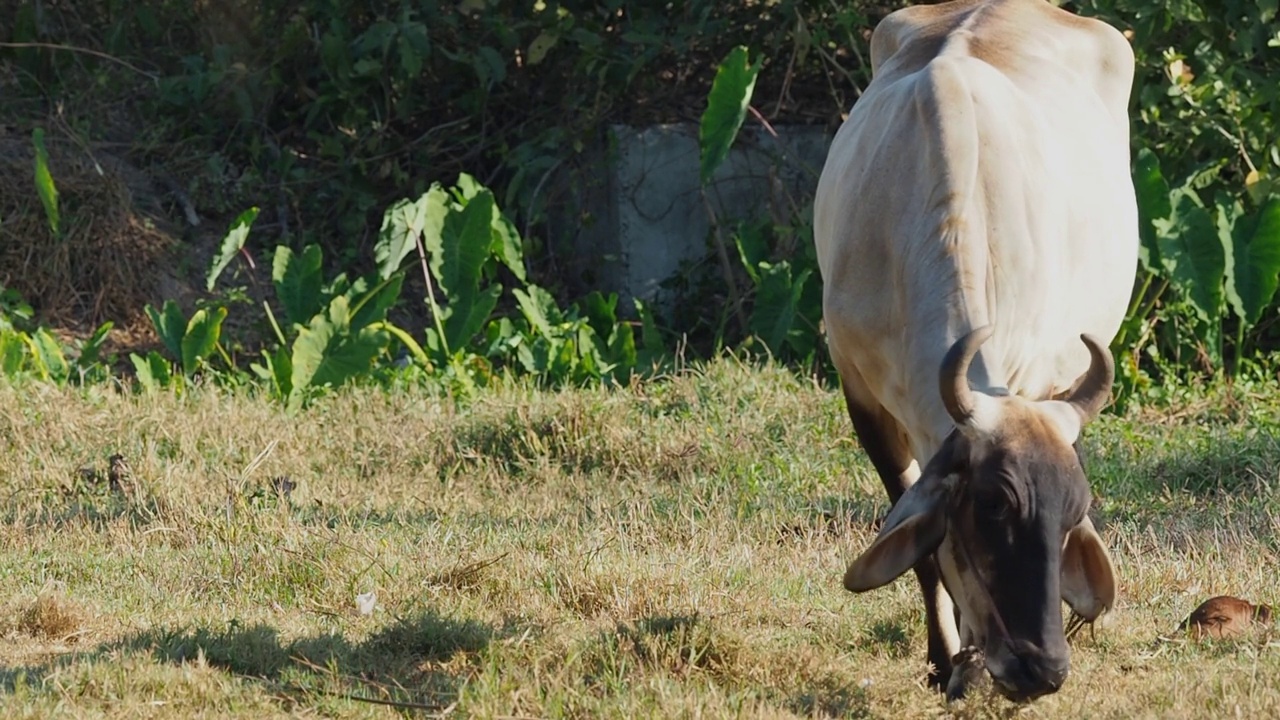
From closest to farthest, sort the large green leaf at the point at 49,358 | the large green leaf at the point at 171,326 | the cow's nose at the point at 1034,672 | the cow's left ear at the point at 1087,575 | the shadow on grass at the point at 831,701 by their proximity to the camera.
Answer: the cow's nose at the point at 1034,672 < the cow's left ear at the point at 1087,575 < the shadow on grass at the point at 831,701 < the large green leaf at the point at 49,358 < the large green leaf at the point at 171,326

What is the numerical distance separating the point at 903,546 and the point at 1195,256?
4122 mm

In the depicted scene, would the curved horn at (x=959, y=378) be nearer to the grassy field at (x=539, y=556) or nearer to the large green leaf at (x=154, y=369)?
the grassy field at (x=539, y=556)

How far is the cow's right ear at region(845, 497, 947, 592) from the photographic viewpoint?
3275 millimetres

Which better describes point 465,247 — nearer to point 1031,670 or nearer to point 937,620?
point 937,620

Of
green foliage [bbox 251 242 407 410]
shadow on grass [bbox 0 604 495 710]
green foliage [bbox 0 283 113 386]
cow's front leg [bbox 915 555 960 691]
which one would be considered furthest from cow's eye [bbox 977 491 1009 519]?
green foliage [bbox 0 283 113 386]

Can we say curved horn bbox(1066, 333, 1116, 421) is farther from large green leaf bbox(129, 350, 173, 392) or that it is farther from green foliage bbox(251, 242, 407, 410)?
large green leaf bbox(129, 350, 173, 392)

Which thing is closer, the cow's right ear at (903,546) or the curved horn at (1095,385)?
the cow's right ear at (903,546)

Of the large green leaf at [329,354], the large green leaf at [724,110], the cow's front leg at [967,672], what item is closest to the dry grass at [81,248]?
the large green leaf at [329,354]

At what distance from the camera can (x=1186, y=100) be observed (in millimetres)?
Answer: 7086

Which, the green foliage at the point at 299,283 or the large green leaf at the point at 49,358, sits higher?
the green foliage at the point at 299,283

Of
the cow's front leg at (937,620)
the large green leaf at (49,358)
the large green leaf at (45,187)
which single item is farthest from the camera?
the large green leaf at (45,187)

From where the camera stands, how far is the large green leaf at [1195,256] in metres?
6.87

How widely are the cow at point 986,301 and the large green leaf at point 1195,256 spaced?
1958 millimetres

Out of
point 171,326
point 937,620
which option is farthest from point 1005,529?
point 171,326
